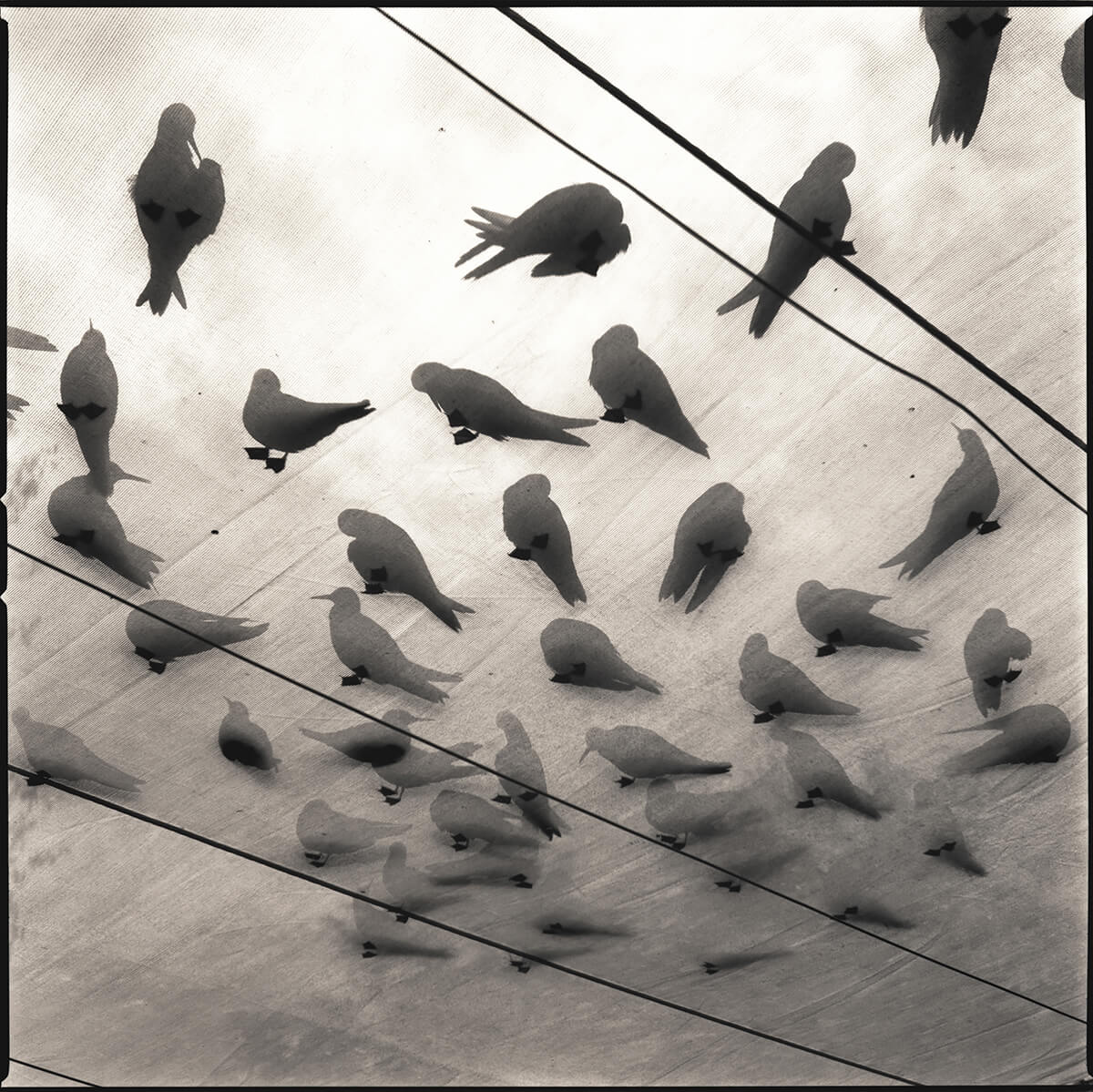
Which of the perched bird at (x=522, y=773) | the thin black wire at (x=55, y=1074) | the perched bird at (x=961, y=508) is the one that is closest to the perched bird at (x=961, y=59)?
the perched bird at (x=961, y=508)

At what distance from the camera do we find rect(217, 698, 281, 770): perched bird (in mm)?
858

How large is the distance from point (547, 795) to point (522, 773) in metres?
0.03

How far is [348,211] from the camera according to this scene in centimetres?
76

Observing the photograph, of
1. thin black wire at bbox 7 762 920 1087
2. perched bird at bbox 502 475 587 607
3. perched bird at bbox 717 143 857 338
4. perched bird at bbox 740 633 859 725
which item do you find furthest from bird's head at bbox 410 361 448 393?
thin black wire at bbox 7 762 920 1087

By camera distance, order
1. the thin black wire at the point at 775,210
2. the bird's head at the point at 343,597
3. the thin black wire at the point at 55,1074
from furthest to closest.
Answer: the thin black wire at the point at 55,1074 → the bird's head at the point at 343,597 → the thin black wire at the point at 775,210

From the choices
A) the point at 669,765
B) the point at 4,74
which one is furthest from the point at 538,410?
the point at 4,74

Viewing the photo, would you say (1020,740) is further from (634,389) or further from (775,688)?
(634,389)

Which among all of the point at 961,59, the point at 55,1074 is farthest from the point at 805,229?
the point at 55,1074

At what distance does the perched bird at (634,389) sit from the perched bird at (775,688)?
169 millimetres

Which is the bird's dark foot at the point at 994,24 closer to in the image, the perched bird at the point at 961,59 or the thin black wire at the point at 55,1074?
the perched bird at the point at 961,59

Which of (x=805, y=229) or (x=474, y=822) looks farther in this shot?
(x=474, y=822)

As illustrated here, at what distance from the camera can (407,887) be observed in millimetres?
912

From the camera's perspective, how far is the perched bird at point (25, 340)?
2.52ft

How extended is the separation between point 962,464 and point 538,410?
326 millimetres
